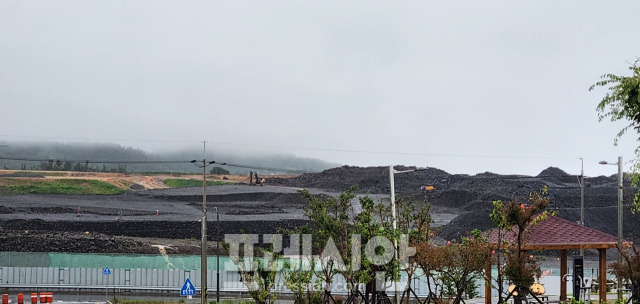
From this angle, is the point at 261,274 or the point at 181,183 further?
the point at 181,183

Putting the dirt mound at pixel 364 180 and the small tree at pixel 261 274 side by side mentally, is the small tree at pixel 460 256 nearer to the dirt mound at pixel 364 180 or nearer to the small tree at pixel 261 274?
the small tree at pixel 261 274

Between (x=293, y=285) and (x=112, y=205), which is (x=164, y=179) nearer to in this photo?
(x=112, y=205)

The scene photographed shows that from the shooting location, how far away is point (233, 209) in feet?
347

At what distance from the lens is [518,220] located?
22.9 metres

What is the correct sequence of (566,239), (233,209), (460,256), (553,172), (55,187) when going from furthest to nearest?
(553,172) < (55,187) < (233,209) < (566,239) < (460,256)

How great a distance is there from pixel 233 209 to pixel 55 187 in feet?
138

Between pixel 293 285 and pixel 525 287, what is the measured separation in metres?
8.44

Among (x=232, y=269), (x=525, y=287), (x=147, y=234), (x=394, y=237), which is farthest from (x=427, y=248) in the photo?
(x=147, y=234)

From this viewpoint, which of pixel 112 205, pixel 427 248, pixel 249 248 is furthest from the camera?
pixel 112 205

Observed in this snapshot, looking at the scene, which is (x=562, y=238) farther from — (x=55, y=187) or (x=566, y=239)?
(x=55, y=187)

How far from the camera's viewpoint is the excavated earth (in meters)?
79.4

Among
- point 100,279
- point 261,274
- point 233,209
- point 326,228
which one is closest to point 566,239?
point 326,228

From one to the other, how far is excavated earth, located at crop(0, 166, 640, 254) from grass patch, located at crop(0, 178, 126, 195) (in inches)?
405

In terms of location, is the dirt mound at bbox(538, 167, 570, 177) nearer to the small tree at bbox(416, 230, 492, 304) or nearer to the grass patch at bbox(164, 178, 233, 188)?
the grass patch at bbox(164, 178, 233, 188)
